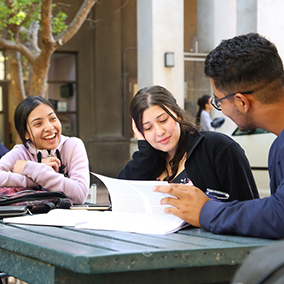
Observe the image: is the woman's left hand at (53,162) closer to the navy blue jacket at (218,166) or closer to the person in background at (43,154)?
the person in background at (43,154)

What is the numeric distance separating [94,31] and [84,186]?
1268 cm

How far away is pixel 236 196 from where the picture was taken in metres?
2.67

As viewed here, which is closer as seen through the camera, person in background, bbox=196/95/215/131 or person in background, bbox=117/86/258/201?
person in background, bbox=117/86/258/201

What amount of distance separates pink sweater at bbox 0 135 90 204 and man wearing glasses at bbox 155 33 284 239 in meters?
1.46

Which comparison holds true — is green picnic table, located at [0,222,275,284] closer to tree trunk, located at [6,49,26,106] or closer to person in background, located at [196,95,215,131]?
person in background, located at [196,95,215,131]

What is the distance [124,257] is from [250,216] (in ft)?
Result: 1.71

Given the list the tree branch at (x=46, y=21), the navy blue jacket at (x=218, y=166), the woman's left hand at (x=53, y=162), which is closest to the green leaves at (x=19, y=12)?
the tree branch at (x=46, y=21)

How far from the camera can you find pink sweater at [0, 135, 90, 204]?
10.6ft

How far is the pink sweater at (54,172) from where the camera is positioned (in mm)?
3234

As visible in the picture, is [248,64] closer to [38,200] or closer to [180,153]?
[180,153]

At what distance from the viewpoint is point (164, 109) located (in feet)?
9.61

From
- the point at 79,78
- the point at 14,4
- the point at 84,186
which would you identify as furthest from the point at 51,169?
the point at 79,78

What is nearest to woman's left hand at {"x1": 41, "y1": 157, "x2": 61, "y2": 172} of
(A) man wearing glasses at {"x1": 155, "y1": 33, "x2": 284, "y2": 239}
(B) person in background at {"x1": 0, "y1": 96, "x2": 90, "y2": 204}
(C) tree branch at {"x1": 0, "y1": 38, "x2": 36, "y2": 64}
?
(B) person in background at {"x1": 0, "y1": 96, "x2": 90, "y2": 204}

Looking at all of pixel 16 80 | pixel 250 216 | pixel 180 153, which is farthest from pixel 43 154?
pixel 16 80
